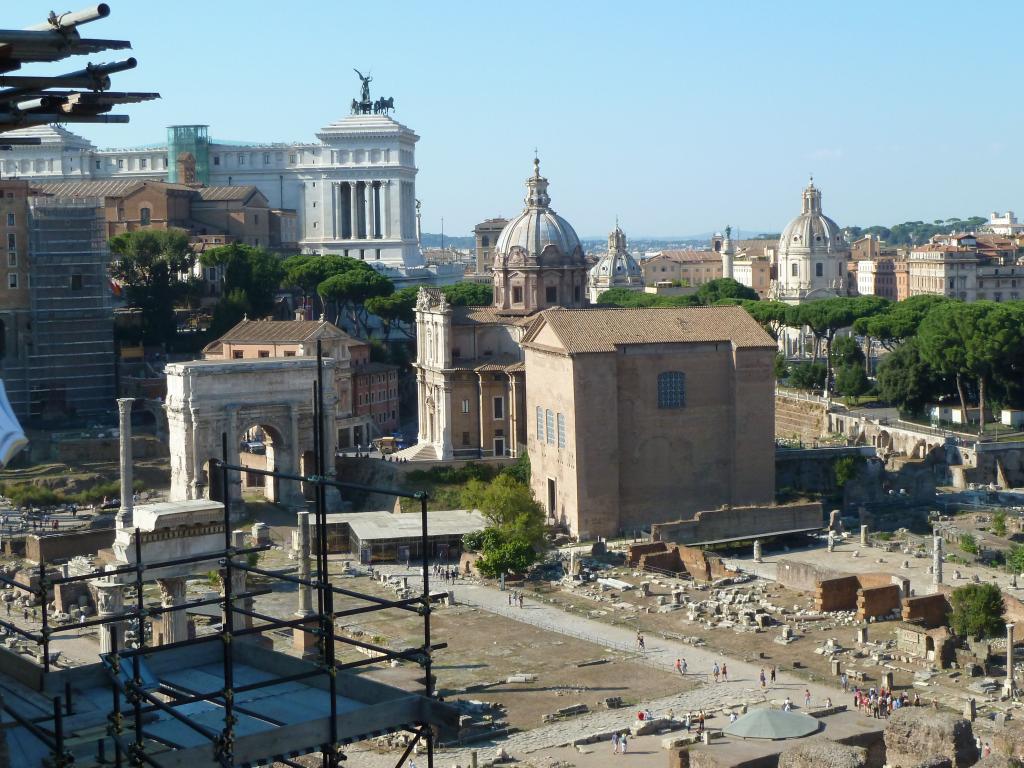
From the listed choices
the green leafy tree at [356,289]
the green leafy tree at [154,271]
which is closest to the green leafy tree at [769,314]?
the green leafy tree at [356,289]

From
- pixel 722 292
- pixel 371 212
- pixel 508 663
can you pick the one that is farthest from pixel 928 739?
pixel 371 212

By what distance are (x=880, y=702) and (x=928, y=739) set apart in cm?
568

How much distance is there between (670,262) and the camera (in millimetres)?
150750

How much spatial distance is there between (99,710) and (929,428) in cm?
5188

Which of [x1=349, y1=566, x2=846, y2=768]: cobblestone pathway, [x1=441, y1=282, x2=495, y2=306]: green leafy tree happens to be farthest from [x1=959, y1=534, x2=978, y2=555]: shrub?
[x1=441, y1=282, x2=495, y2=306]: green leafy tree

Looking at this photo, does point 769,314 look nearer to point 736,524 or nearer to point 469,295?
point 469,295

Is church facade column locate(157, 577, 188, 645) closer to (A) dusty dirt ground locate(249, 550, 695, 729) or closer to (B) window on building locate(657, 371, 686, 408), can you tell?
(A) dusty dirt ground locate(249, 550, 695, 729)

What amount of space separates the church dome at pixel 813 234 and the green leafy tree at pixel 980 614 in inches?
3055

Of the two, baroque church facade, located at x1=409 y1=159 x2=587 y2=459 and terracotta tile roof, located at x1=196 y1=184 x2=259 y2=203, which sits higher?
terracotta tile roof, located at x1=196 y1=184 x2=259 y2=203

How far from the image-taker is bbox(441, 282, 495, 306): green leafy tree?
71625mm

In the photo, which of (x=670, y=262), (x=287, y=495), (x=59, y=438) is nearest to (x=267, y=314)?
(x=59, y=438)

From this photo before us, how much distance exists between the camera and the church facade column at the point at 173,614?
92.5ft

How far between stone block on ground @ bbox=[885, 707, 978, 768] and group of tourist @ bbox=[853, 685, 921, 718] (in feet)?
15.6

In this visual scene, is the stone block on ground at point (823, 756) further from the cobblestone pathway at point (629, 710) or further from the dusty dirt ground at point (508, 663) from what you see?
the dusty dirt ground at point (508, 663)
